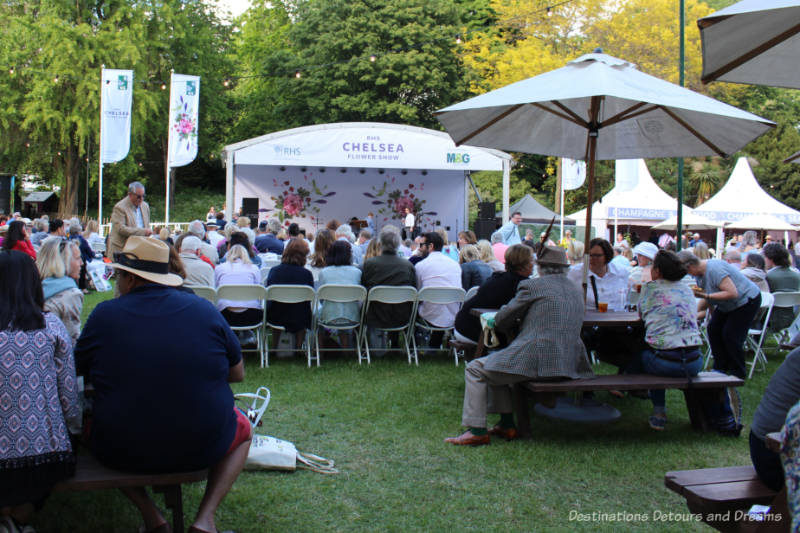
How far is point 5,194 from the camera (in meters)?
24.5

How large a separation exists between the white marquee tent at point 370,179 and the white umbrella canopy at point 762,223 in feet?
25.8

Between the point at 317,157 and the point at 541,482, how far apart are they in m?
13.0

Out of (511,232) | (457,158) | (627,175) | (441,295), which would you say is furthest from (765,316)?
(627,175)

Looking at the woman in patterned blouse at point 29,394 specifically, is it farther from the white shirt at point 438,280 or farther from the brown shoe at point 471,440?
the white shirt at point 438,280

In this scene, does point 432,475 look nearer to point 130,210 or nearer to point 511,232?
point 130,210

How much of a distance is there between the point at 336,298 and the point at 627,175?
1540 cm

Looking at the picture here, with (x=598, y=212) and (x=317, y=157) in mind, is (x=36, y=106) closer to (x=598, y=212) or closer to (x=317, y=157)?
(x=317, y=157)

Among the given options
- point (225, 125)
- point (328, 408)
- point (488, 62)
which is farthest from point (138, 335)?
point (225, 125)

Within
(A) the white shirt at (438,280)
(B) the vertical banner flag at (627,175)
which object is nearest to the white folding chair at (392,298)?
(A) the white shirt at (438,280)

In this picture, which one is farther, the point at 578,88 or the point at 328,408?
the point at 328,408

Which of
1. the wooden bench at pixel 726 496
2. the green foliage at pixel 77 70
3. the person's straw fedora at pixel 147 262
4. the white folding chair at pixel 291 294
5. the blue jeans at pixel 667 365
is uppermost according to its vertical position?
the green foliage at pixel 77 70

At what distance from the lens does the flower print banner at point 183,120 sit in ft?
53.0

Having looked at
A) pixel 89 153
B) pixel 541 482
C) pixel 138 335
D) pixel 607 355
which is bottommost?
pixel 541 482

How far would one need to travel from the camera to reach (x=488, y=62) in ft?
90.8
